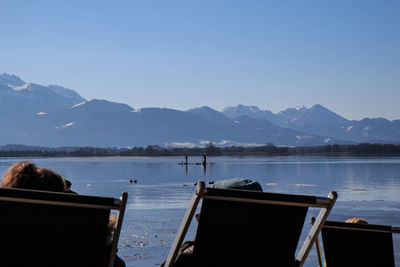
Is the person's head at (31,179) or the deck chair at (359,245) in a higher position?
the person's head at (31,179)

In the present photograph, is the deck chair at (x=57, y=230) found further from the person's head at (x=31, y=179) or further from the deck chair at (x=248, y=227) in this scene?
the deck chair at (x=248, y=227)

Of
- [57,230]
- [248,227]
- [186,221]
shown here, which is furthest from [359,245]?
[57,230]

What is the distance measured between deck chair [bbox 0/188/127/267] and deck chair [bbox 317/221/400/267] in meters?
1.48

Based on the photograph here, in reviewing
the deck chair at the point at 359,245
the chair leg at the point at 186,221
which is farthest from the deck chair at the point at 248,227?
the deck chair at the point at 359,245

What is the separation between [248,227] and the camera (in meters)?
2.59

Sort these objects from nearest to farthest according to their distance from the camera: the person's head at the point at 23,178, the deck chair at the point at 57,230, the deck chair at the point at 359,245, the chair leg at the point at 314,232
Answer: the deck chair at the point at 57,230 < the person's head at the point at 23,178 < the chair leg at the point at 314,232 < the deck chair at the point at 359,245

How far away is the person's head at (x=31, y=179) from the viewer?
2.51 m

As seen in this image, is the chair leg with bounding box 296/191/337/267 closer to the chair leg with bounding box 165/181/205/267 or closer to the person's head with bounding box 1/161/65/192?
the chair leg with bounding box 165/181/205/267

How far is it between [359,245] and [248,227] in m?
1.15

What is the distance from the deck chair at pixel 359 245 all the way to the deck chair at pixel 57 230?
148 cm

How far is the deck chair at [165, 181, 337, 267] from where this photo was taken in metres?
2.51

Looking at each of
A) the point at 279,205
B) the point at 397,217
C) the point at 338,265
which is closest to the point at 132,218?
the point at 397,217

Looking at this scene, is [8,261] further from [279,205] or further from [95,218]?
[279,205]

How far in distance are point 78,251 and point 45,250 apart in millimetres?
122
